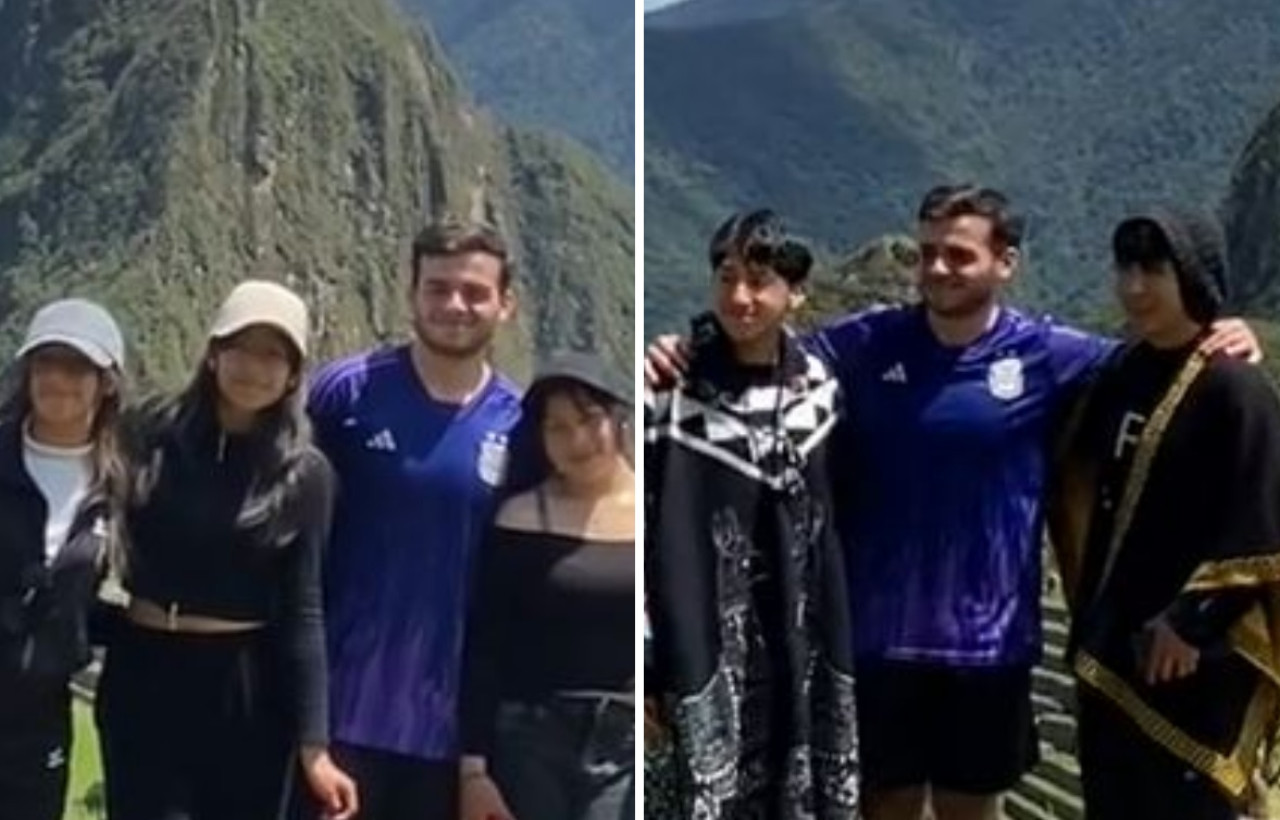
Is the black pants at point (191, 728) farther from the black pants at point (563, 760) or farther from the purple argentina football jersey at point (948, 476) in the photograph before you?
the purple argentina football jersey at point (948, 476)

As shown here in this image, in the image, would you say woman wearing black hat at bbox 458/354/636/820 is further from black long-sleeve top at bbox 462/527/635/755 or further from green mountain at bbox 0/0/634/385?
green mountain at bbox 0/0/634/385

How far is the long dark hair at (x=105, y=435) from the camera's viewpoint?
4738mm

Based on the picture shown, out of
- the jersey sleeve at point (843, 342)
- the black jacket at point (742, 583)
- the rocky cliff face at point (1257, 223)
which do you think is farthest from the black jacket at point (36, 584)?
the rocky cliff face at point (1257, 223)

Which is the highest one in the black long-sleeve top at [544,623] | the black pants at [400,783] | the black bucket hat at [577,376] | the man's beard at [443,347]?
the man's beard at [443,347]

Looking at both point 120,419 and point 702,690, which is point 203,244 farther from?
point 702,690

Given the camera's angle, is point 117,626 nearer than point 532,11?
Yes

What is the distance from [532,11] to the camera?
514cm

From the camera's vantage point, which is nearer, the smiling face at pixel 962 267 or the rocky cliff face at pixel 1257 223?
the smiling face at pixel 962 267

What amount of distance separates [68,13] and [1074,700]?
2.04 meters

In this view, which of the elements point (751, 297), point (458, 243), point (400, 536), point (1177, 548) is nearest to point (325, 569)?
point (400, 536)

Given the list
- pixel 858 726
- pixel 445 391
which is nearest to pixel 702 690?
pixel 858 726

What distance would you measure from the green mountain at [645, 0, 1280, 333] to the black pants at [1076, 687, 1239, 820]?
70cm

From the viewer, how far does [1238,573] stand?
4.64m

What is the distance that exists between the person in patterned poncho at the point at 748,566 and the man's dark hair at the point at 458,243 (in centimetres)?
36
